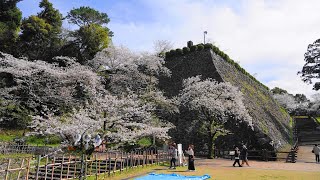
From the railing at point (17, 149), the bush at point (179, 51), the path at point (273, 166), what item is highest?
the bush at point (179, 51)

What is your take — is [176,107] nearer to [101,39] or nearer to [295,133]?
[101,39]

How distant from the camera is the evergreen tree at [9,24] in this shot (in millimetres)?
28172

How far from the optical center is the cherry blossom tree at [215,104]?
2078 cm

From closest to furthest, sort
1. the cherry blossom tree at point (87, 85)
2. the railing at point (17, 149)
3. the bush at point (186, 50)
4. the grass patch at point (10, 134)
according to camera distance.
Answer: the railing at point (17, 149)
the cherry blossom tree at point (87, 85)
the grass patch at point (10, 134)
the bush at point (186, 50)

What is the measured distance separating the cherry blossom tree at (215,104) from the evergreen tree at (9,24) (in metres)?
18.0

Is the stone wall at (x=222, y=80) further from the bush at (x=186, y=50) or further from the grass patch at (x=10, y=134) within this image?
the grass patch at (x=10, y=134)

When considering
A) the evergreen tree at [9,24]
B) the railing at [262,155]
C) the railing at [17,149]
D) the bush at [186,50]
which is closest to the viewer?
the railing at [17,149]

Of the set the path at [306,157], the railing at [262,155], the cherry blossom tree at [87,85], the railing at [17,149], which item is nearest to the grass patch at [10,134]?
the cherry blossom tree at [87,85]

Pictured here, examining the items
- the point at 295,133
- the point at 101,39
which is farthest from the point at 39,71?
the point at 295,133

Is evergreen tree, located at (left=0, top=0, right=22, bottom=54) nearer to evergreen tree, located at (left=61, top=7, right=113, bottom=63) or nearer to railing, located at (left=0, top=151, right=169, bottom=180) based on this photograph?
evergreen tree, located at (left=61, top=7, right=113, bottom=63)

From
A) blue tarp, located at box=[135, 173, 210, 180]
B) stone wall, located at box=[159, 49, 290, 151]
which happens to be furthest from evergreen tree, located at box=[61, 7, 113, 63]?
blue tarp, located at box=[135, 173, 210, 180]

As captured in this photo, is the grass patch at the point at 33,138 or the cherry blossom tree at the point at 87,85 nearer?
the grass patch at the point at 33,138

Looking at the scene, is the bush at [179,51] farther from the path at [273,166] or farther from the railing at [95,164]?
the railing at [95,164]

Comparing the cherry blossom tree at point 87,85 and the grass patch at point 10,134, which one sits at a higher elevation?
the cherry blossom tree at point 87,85
